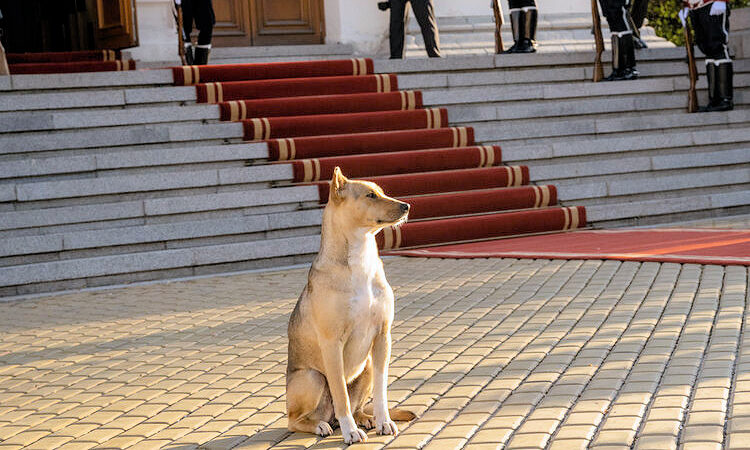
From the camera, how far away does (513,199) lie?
1086 centimetres

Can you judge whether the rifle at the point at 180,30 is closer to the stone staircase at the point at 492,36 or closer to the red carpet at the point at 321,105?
the red carpet at the point at 321,105

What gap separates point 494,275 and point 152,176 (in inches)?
127

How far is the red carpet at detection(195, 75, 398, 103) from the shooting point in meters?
11.4

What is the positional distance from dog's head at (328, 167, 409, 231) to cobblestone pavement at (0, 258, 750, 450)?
803mm

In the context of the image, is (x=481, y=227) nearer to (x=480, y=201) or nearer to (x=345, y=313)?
(x=480, y=201)

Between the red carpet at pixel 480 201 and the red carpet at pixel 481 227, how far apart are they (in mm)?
112

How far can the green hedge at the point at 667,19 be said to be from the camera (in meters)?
23.9

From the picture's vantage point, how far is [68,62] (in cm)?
1341

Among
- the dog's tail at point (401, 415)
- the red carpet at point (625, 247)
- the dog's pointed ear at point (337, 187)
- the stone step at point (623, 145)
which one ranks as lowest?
the red carpet at point (625, 247)

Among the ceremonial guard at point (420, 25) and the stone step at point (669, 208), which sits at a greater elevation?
the ceremonial guard at point (420, 25)

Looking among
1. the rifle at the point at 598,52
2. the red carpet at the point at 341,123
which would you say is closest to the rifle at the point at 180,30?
the red carpet at the point at 341,123

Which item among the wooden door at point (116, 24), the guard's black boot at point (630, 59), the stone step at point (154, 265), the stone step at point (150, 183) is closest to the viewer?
the stone step at point (154, 265)

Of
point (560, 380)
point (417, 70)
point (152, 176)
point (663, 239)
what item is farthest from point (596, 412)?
point (417, 70)

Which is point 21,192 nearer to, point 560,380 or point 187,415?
point 187,415
